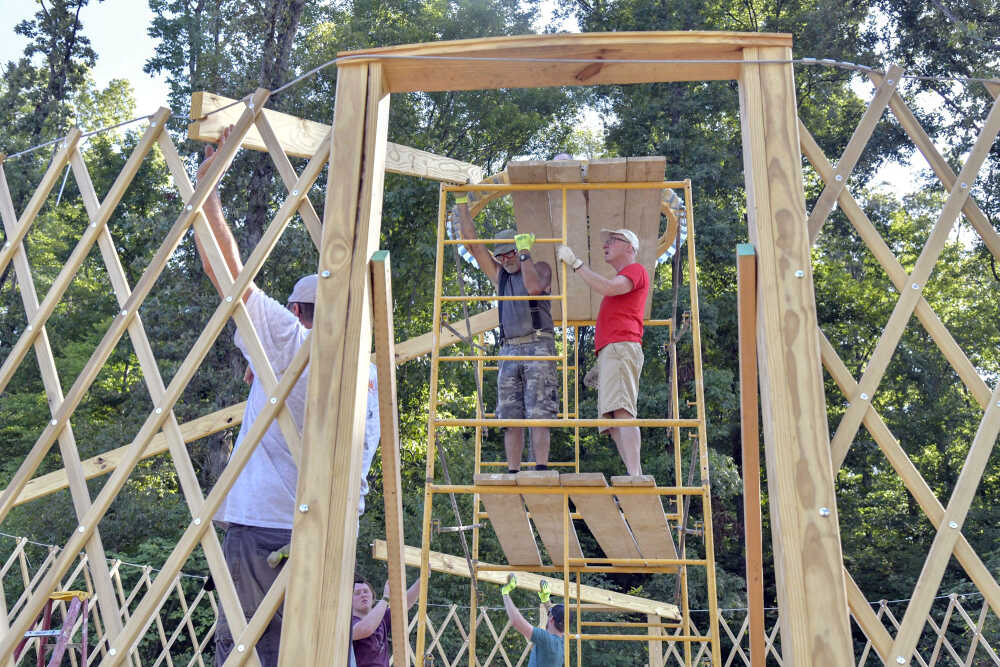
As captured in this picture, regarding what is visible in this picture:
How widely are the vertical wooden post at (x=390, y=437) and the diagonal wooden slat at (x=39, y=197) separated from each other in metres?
1.57

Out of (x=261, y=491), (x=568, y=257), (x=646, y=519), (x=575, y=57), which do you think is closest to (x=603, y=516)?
(x=646, y=519)

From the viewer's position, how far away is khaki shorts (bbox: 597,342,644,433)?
387cm

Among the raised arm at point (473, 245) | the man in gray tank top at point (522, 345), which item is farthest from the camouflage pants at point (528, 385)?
the raised arm at point (473, 245)

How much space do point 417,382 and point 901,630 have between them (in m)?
10.3

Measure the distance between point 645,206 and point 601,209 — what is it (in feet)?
0.67

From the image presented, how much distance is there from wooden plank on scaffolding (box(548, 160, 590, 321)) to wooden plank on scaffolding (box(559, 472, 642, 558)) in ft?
2.54

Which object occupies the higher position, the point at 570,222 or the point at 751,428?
the point at 570,222

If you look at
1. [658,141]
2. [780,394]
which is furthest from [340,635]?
[658,141]

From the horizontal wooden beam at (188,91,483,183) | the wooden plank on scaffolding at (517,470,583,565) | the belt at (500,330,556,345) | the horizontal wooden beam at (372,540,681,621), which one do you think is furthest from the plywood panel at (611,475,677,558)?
the horizontal wooden beam at (188,91,483,183)

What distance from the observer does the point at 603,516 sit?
396 cm

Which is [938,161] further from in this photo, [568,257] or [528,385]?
[528,385]

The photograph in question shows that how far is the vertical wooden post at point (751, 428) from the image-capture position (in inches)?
79.4

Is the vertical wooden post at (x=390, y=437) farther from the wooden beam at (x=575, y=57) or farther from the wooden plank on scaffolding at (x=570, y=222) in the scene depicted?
the wooden plank on scaffolding at (x=570, y=222)

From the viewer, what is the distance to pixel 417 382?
39.6 ft
